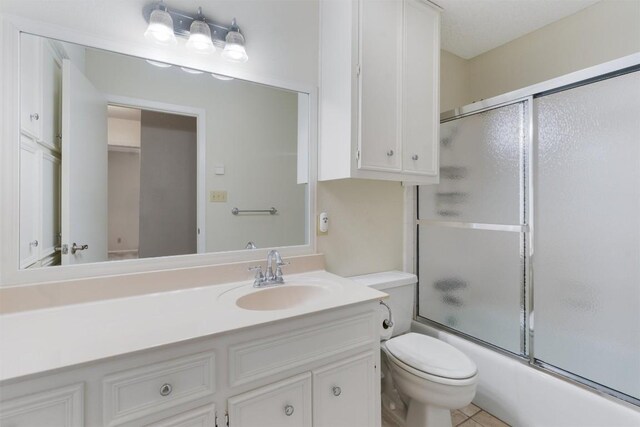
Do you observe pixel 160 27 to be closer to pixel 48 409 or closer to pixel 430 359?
pixel 48 409

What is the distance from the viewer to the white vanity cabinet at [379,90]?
143 centimetres

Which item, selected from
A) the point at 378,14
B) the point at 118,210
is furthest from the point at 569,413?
the point at 118,210

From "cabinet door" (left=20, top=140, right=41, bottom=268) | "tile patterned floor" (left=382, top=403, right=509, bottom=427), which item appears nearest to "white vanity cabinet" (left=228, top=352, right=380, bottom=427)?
"tile patterned floor" (left=382, top=403, right=509, bottom=427)

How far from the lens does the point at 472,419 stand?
5.34ft

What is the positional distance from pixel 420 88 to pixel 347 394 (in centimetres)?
155

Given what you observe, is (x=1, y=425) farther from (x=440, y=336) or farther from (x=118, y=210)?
(x=440, y=336)

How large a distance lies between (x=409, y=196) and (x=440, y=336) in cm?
97

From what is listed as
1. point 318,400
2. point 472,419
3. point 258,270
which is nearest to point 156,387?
point 318,400

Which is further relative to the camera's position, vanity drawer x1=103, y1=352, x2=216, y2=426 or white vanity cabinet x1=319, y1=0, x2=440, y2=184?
white vanity cabinet x1=319, y1=0, x2=440, y2=184

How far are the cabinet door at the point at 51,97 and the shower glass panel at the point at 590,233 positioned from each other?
2224 mm

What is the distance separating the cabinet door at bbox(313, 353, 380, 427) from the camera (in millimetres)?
1066

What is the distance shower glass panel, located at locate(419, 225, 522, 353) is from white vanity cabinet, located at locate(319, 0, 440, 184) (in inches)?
20.4

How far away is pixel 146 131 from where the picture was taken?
1290 mm

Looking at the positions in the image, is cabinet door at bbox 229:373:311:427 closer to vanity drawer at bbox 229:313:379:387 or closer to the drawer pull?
vanity drawer at bbox 229:313:379:387
